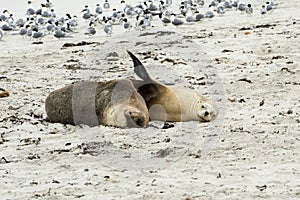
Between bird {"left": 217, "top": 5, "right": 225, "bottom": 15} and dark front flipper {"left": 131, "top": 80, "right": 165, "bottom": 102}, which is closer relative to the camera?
dark front flipper {"left": 131, "top": 80, "right": 165, "bottom": 102}

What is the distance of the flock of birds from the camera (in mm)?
12359

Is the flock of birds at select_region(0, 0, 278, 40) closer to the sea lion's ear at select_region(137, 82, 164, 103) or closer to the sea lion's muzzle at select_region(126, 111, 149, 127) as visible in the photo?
the sea lion's ear at select_region(137, 82, 164, 103)

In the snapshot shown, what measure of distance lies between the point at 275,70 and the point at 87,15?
6.75 metres

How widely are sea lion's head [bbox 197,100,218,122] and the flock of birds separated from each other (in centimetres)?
600

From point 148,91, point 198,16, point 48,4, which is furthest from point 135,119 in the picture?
point 48,4

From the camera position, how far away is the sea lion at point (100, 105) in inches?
234

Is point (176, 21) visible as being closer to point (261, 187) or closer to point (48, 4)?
point (48, 4)

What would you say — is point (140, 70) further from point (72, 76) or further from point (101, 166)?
point (72, 76)

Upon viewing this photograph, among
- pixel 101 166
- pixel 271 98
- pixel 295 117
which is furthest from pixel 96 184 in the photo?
pixel 271 98

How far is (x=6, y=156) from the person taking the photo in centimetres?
530

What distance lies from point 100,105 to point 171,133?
0.73m

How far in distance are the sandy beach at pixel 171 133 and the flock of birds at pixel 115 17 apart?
1.71m

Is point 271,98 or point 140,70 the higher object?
point 140,70

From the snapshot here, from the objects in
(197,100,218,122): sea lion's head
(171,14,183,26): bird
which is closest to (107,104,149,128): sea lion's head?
(197,100,218,122): sea lion's head
